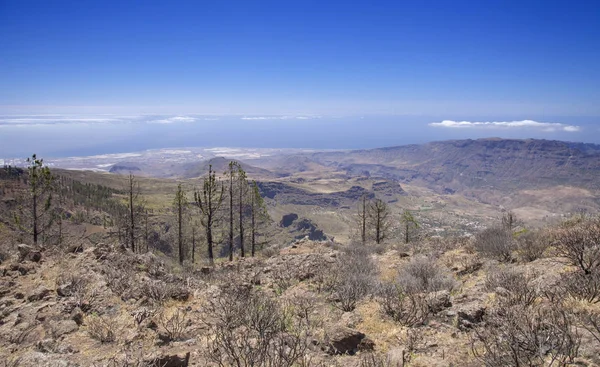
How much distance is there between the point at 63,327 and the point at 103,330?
85 cm

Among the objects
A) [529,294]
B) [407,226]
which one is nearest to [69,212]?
[407,226]

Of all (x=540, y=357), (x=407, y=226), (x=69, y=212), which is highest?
(x=540, y=357)

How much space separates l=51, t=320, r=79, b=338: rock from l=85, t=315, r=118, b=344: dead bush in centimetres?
30

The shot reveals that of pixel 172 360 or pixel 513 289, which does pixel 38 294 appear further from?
pixel 513 289

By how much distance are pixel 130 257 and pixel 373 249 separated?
531 inches

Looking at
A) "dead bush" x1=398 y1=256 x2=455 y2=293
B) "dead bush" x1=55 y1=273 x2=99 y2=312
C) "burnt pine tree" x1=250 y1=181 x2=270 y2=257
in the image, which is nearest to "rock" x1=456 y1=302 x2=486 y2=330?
"dead bush" x1=398 y1=256 x2=455 y2=293

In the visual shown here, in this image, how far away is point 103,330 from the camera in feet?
22.5

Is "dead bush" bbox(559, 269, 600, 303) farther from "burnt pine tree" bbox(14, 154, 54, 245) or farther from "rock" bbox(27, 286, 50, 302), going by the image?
"burnt pine tree" bbox(14, 154, 54, 245)

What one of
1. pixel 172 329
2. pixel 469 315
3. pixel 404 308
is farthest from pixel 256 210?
pixel 469 315

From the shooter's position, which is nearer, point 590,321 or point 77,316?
point 590,321

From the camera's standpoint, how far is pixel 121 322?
7.41m

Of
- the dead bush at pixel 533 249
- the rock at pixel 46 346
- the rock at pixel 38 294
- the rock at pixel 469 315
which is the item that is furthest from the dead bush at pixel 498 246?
the rock at pixel 38 294

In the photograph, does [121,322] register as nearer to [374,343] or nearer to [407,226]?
[374,343]

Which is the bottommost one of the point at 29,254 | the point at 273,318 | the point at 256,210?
the point at 256,210
